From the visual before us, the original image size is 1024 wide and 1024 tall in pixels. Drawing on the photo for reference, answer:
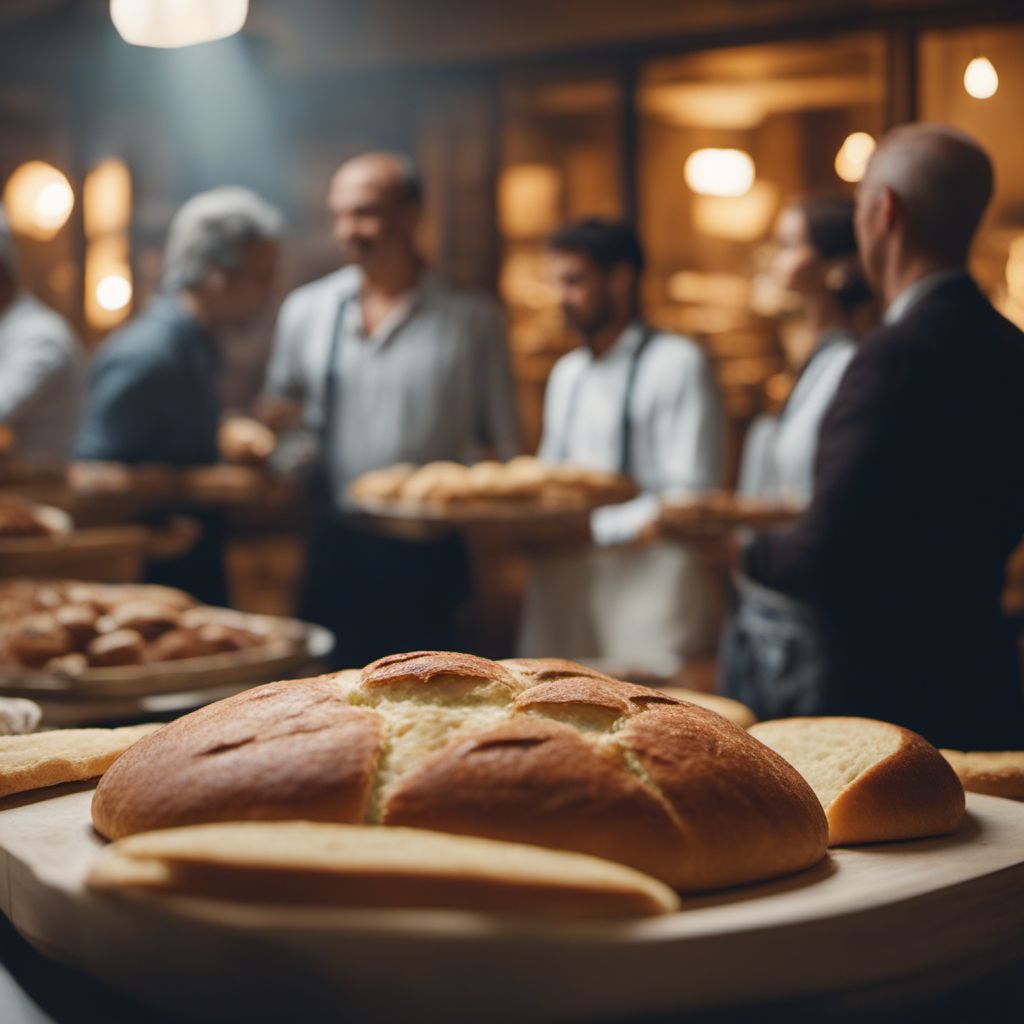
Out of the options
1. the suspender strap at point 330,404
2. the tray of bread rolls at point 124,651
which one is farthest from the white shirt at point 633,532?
the tray of bread rolls at point 124,651

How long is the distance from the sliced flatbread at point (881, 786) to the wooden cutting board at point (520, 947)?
57 mm

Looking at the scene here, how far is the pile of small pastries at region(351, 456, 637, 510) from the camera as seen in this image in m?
3.28

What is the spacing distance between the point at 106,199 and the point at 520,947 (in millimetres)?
7164

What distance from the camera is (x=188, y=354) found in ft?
11.7

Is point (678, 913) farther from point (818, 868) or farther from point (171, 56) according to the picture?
point (171, 56)

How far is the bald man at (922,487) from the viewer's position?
183 centimetres

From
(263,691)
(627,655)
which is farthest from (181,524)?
(263,691)

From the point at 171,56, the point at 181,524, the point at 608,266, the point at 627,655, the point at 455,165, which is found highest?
the point at 171,56

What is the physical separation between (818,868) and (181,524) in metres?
2.63

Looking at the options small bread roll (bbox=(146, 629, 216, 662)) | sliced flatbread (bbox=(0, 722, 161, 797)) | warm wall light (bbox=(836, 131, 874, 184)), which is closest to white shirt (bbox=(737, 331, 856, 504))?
small bread roll (bbox=(146, 629, 216, 662))

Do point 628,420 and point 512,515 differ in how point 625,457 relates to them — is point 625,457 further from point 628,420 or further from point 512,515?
point 512,515

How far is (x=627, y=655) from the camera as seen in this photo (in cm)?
394

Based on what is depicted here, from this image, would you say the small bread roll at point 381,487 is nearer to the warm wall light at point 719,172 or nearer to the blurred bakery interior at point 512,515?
the blurred bakery interior at point 512,515

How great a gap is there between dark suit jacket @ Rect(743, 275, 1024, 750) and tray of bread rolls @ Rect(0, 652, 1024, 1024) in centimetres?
96
